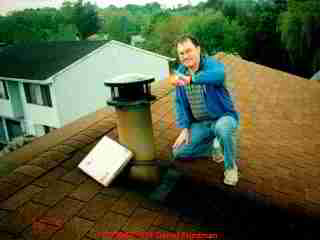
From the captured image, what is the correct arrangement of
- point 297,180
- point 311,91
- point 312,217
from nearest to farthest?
1. point 312,217
2. point 297,180
3. point 311,91

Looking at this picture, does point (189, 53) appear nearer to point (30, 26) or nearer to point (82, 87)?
point (82, 87)

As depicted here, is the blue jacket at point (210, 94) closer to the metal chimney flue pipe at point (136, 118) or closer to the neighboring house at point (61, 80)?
the metal chimney flue pipe at point (136, 118)

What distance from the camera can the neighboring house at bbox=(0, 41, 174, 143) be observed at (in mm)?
15453

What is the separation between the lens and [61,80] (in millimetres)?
15031

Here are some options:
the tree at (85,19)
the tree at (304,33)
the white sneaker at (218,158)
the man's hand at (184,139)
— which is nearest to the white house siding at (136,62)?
the tree at (304,33)

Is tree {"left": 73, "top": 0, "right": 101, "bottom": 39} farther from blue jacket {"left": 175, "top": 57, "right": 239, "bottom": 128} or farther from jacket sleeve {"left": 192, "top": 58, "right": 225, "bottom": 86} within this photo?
jacket sleeve {"left": 192, "top": 58, "right": 225, "bottom": 86}

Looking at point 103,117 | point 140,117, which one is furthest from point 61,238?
point 103,117

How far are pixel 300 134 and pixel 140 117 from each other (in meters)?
3.66

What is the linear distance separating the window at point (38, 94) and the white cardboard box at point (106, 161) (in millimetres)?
14022

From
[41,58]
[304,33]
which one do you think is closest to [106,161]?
[41,58]

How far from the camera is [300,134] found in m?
5.00

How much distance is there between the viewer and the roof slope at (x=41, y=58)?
15.9m

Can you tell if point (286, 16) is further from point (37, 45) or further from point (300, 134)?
point (300, 134)

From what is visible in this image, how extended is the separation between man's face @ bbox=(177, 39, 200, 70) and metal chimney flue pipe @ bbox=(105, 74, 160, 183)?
396 mm
